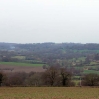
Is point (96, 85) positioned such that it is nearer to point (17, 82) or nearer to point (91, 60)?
point (17, 82)

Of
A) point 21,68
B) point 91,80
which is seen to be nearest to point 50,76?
point 91,80

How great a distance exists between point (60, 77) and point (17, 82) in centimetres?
1005

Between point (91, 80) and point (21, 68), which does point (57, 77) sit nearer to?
point (91, 80)

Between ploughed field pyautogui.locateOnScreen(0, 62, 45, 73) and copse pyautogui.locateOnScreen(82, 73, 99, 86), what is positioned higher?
ploughed field pyautogui.locateOnScreen(0, 62, 45, 73)

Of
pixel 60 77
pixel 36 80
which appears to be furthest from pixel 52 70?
pixel 36 80

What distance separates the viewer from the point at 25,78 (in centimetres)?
6175

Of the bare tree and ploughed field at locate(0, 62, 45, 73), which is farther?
ploughed field at locate(0, 62, 45, 73)

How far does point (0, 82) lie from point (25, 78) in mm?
10468

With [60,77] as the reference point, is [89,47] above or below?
above

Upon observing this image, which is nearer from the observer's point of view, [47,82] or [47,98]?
[47,98]

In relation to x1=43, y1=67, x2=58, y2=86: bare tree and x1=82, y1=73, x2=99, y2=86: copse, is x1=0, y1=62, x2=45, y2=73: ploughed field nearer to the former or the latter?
x1=43, y1=67, x2=58, y2=86: bare tree

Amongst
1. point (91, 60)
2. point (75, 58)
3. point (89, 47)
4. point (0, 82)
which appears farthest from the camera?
point (89, 47)

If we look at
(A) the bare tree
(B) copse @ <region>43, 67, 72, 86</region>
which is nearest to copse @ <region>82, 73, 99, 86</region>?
(B) copse @ <region>43, 67, 72, 86</region>

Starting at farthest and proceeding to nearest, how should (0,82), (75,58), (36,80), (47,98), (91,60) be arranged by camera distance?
(75,58) → (91,60) → (36,80) → (0,82) → (47,98)
